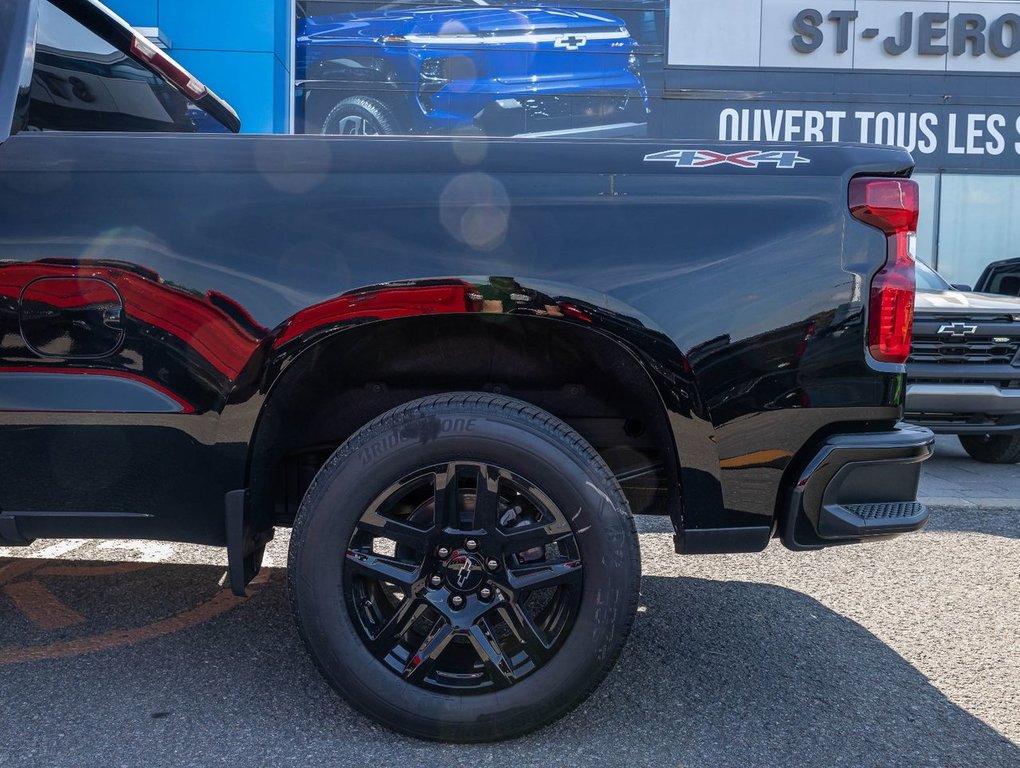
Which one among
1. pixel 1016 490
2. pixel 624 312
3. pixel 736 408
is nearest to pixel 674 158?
pixel 624 312

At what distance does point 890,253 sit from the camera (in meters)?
2.10

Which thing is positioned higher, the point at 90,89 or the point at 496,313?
the point at 90,89

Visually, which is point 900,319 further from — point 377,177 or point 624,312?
point 377,177

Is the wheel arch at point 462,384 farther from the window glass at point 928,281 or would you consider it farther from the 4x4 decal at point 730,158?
the window glass at point 928,281

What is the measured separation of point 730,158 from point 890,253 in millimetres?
462

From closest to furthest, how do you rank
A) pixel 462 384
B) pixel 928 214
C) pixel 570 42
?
pixel 462 384, pixel 570 42, pixel 928 214

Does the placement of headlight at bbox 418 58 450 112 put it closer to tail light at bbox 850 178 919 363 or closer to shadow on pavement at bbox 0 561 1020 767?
shadow on pavement at bbox 0 561 1020 767

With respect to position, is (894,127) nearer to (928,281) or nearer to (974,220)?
(974,220)

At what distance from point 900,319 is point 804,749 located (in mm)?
1114

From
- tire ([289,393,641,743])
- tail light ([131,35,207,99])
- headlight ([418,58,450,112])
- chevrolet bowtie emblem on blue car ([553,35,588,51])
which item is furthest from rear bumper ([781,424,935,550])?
chevrolet bowtie emblem on blue car ([553,35,588,51])

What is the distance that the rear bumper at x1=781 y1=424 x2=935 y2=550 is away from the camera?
212 cm

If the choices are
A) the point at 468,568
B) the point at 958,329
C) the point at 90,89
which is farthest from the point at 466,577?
the point at 958,329

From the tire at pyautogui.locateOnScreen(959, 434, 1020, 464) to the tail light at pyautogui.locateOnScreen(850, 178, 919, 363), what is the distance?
15.8 ft

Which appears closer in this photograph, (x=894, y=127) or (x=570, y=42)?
(x=570, y=42)
